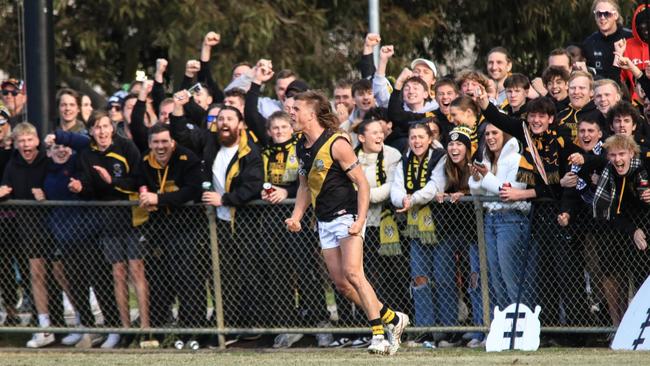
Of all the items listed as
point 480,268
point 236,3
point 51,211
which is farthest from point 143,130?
point 236,3

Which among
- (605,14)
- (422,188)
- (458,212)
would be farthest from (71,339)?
(605,14)

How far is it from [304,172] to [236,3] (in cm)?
909

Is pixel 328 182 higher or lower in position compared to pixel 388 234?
higher

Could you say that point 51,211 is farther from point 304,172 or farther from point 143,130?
point 304,172

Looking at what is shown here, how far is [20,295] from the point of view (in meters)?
14.5

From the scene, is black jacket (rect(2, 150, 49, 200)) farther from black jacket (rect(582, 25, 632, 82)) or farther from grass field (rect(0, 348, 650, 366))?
black jacket (rect(582, 25, 632, 82))

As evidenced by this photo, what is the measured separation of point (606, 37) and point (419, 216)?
288 centimetres

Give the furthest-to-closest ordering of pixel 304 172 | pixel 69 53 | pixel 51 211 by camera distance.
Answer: pixel 69 53, pixel 51 211, pixel 304 172

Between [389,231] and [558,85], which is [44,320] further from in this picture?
[558,85]

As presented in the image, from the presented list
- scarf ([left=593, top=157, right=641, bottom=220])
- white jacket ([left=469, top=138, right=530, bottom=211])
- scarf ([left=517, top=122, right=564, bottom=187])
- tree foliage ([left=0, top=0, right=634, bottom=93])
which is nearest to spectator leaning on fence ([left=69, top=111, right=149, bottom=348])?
white jacket ([left=469, top=138, right=530, bottom=211])

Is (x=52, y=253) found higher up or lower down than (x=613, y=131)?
lower down

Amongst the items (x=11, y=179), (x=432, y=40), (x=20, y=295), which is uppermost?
(x=432, y=40)

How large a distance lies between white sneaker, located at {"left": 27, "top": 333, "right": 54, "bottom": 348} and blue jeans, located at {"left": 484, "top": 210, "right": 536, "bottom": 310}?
4.44 metres

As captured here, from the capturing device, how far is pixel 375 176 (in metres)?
13.6
